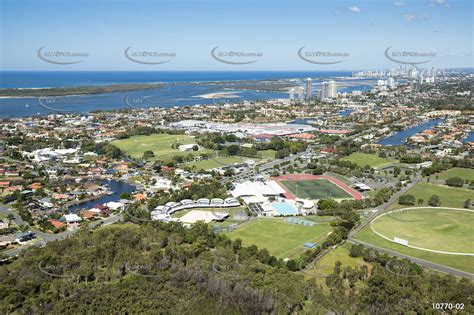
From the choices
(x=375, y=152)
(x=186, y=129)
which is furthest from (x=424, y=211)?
(x=186, y=129)

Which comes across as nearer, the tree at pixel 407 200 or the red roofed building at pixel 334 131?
the tree at pixel 407 200

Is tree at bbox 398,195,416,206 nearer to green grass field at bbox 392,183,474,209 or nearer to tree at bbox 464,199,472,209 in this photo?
green grass field at bbox 392,183,474,209

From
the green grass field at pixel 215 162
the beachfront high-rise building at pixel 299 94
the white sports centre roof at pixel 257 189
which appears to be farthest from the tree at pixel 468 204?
the beachfront high-rise building at pixel 299 94

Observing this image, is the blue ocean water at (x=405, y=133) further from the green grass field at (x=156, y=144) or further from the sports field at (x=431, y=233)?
the sports field at (x=431, y=233)

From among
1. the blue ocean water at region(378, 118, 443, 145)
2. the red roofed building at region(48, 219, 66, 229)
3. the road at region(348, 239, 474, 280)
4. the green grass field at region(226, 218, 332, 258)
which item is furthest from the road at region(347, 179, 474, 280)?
the blue ocean water at region(378, 118, 443, 145)

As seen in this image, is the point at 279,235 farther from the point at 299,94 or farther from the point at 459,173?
the point at 299,94

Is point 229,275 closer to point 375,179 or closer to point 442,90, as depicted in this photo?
point 375,179
